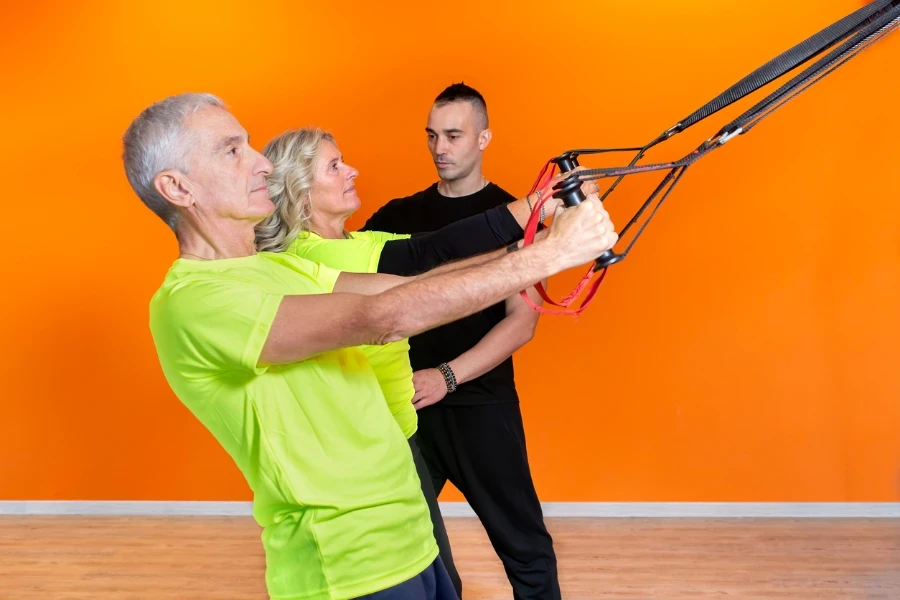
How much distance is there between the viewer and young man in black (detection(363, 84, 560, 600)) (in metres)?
2.66

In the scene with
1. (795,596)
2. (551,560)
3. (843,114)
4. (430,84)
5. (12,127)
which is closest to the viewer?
(551,560)

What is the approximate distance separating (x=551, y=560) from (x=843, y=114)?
2.06 metres

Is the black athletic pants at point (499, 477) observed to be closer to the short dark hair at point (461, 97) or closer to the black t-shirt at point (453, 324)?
the black t-shirt at point (453, 324)

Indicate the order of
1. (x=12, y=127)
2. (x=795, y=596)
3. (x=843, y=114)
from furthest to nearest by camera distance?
1. (x=12, y=127)
2. (x=843, y=114)
3. (x=795, y=596)

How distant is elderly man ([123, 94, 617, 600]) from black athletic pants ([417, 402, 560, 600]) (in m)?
1.04

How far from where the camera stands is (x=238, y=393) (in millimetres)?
1436

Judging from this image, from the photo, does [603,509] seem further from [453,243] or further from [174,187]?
[174,187]

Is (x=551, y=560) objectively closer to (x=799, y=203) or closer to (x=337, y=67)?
(x=799, y=203)

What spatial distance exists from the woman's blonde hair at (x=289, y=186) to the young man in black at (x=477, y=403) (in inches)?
23.7

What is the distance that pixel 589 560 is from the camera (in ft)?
11.2

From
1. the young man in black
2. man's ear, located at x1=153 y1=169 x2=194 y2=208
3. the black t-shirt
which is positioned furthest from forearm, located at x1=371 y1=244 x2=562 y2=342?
the black t-shirt

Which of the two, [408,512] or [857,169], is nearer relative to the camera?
[408,512]

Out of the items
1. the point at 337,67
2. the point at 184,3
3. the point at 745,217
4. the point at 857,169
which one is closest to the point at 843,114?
the point at 857,169

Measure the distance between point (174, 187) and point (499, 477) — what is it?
1460 millimetres
